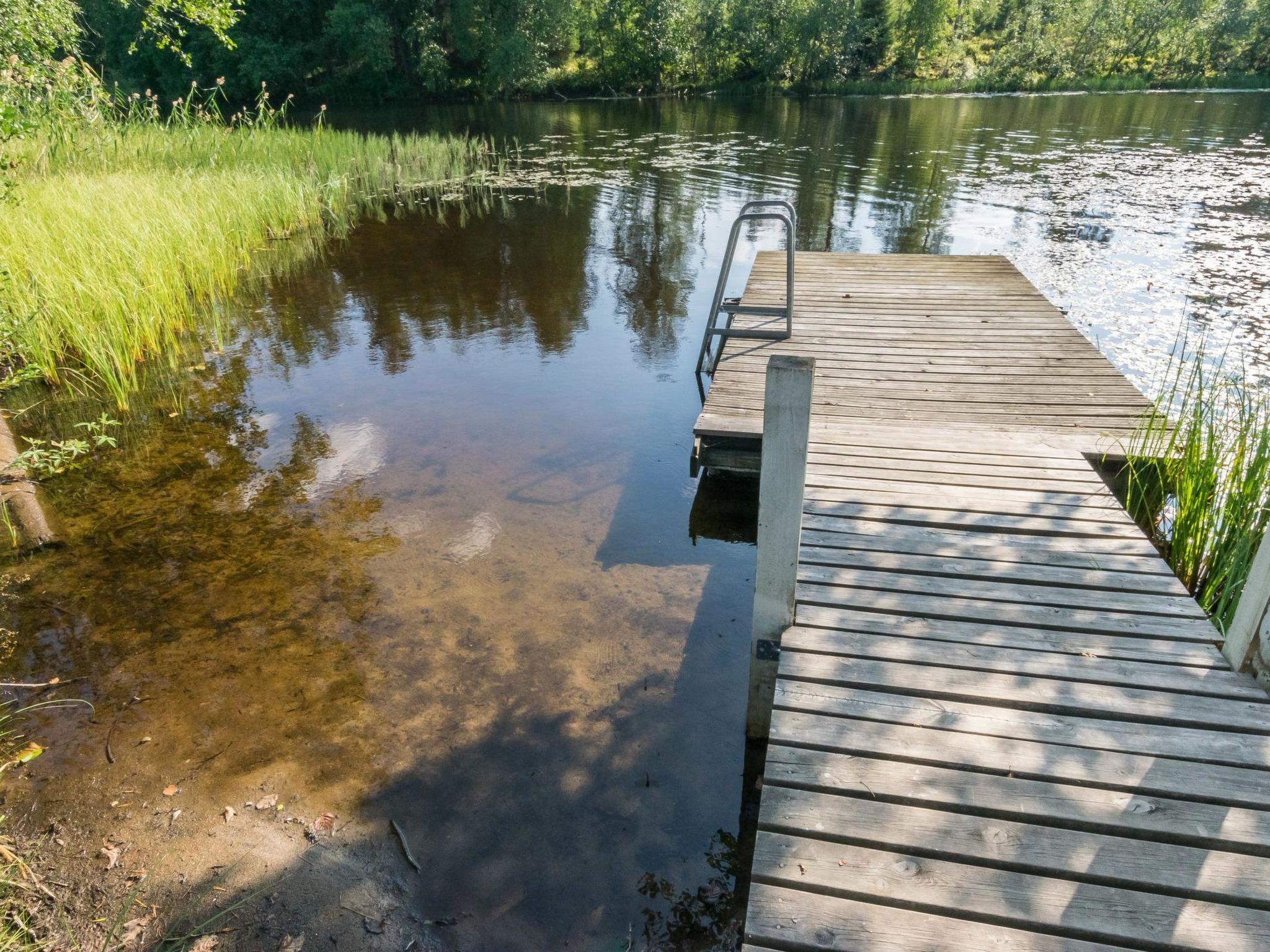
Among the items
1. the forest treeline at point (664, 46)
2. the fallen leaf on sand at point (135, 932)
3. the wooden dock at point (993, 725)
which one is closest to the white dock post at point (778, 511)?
the wooden dock at point (993, 725)

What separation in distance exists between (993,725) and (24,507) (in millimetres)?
4505

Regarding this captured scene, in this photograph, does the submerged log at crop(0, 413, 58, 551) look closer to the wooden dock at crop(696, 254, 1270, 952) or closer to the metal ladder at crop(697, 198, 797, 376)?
the wooden dock at crop(696, 254, 1270, 952)

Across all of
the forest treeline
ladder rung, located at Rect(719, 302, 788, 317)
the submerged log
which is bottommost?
the submerged log

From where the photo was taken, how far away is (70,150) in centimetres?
776

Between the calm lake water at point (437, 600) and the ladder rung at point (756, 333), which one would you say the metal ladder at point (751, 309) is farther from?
the calm lake water at point (437, 600)

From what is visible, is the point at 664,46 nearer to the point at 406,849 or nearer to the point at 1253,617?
the point at 1253,617

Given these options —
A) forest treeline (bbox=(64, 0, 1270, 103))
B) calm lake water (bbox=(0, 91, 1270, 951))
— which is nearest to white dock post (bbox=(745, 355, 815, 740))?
calm lake water (bbox=(0, 91, 1270, 951))

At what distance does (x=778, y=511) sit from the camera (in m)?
2.16

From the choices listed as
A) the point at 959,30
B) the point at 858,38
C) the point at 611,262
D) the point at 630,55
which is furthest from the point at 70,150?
the point at 959,30

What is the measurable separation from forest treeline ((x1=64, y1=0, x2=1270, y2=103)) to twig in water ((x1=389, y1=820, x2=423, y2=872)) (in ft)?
98.7

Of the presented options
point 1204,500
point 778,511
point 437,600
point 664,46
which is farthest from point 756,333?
point 664,46

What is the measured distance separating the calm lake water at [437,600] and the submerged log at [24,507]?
0.45 feet

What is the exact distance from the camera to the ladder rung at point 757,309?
5594 mm

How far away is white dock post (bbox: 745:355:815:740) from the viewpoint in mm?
1969
